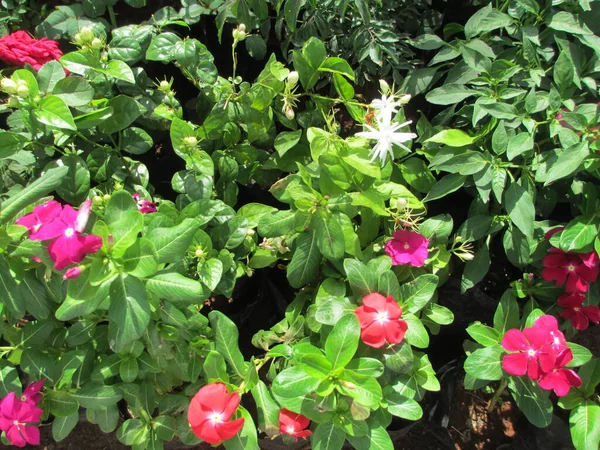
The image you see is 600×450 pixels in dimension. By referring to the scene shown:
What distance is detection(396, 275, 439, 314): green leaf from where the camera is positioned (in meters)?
1.34

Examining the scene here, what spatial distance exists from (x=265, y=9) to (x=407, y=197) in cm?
66

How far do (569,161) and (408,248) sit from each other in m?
0.43

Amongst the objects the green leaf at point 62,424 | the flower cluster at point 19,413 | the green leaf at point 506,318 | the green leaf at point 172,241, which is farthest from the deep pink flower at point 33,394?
the green leaf at point 506,318

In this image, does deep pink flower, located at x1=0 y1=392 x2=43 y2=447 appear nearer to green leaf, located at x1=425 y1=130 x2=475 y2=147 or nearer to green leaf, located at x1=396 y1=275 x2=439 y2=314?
green leaf, located at x1=396 y1=275 x2=439 y2=314

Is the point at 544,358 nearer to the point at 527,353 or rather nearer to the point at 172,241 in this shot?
the point at 527,353

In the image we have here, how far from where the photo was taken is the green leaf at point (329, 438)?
1.26m

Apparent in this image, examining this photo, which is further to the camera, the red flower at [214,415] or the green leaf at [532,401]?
the green leaf at [532,401]

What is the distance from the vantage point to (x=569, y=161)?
1241mm

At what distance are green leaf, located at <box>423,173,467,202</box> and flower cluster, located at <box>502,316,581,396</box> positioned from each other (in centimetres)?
40

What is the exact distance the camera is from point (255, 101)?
144 centimetres

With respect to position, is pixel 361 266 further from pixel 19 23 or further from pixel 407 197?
pixel 19 23

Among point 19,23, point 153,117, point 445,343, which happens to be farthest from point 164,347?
point 19,23

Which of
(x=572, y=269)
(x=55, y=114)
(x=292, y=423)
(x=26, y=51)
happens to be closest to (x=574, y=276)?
(x=572, y=269)

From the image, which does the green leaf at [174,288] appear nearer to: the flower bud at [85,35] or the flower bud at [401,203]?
the flower bud at [401,203]
